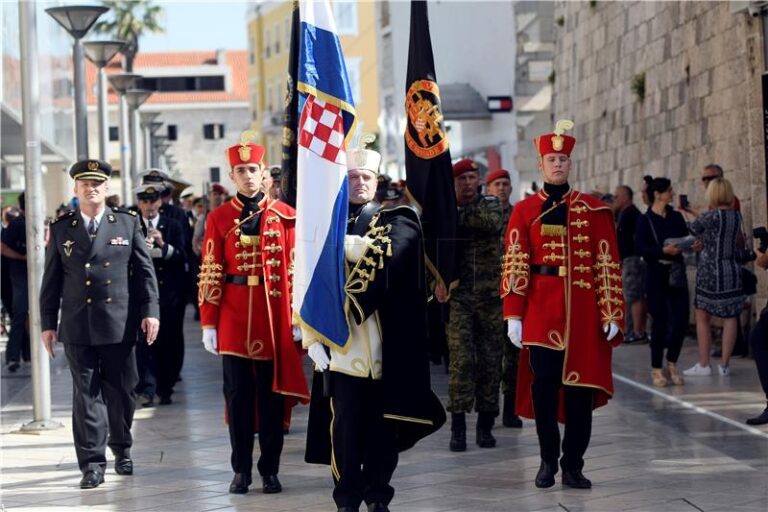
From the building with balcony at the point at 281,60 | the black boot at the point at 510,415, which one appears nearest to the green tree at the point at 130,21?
the building with balcony at the point at 281,60

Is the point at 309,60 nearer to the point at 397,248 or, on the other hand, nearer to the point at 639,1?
the point at 397,248

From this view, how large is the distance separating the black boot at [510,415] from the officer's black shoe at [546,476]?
2570 millimetres

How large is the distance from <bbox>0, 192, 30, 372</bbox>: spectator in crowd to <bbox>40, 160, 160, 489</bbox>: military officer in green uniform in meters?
7.27

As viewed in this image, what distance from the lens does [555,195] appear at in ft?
29.3

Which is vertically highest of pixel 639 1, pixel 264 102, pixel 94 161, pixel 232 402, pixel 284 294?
pixel 264 102

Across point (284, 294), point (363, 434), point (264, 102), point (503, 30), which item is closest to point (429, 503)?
point (363, 434)

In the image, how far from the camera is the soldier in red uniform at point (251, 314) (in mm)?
8883

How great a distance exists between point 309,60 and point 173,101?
9771 centimetres

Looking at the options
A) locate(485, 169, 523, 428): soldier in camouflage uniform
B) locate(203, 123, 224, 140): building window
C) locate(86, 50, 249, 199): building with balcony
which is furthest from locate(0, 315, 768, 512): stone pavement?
locate(203, 123, 224, 140): building window

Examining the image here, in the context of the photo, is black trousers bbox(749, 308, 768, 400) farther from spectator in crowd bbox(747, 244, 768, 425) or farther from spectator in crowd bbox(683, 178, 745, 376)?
spectator in crowd bbox(683, 178, 745, 376)

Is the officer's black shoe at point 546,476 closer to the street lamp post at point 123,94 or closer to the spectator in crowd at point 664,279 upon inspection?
the spectator in crowd at point 664,279

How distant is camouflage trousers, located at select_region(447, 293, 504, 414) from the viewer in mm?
10508

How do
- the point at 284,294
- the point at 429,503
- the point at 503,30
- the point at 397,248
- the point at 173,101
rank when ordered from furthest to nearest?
the point at 173,101 < the point at 503,30 < the point at 284,294 < the point at 429,503 < the point at 397,248

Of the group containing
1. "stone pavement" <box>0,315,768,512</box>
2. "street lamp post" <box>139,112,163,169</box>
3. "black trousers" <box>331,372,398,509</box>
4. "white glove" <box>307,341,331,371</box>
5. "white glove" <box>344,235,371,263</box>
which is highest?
"street lamp post" <box>139,112,163,169</box>
